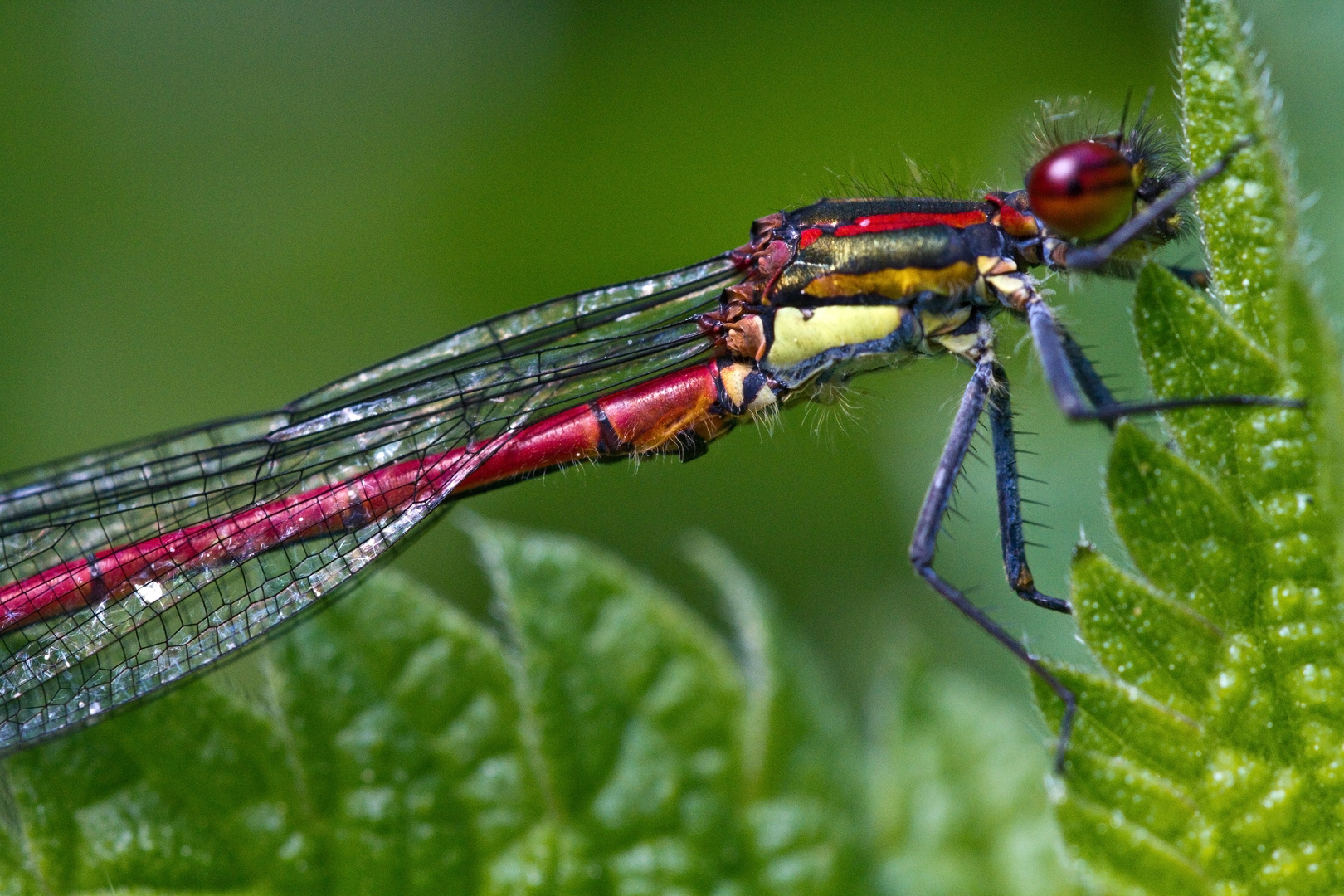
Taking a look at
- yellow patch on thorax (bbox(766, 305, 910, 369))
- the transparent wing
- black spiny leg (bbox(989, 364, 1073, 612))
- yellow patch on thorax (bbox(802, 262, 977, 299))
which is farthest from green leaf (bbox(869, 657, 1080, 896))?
the transparent wing

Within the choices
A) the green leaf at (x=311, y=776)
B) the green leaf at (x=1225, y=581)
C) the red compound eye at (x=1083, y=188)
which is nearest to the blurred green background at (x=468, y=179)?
the red compound eye at (x=1083, y=188)

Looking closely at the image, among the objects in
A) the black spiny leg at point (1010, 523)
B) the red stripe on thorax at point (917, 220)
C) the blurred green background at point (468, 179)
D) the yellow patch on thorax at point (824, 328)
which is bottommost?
the black spiny leg at point (1010, 523)

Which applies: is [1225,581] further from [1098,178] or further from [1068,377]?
[1098,178]

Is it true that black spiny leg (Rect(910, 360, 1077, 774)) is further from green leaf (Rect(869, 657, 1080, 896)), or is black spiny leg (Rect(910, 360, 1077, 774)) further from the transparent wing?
the transparent wing

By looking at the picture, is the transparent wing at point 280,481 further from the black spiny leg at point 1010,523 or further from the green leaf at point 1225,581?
the green leaf at point 1225,581

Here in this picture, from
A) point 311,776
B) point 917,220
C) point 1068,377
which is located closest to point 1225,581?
point 1068,377

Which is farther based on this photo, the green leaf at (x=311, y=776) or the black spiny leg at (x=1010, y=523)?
the black spiny leg at (x=1010, y=523)
